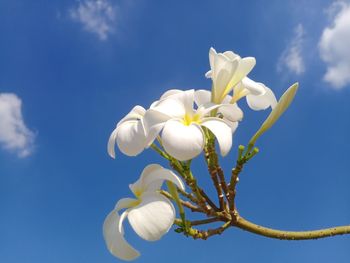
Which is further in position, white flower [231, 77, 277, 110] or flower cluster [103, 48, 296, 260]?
white flower [231, 77, 277, 110]

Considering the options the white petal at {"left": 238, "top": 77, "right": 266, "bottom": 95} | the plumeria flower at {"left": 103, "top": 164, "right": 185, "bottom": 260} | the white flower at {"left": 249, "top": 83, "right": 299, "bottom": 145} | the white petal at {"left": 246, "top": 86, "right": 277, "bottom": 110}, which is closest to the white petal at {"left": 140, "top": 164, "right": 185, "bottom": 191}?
the plumeria flower at {"left": 103, "top": 164, "right": 185, "bottom": 260}

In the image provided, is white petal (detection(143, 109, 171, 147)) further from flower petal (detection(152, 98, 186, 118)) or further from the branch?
the branch

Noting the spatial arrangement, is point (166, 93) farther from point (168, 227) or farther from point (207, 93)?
point (168, 227)

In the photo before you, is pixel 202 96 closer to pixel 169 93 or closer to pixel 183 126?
pixel 169 93

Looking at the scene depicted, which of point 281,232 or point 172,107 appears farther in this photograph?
point 281,232

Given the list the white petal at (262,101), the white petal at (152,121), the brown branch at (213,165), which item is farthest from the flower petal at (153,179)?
the white petal at (262,101)

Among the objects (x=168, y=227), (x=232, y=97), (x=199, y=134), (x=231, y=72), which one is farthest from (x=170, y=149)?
(x=232, y=97)

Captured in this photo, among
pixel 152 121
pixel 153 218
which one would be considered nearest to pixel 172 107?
pixel 152 121
